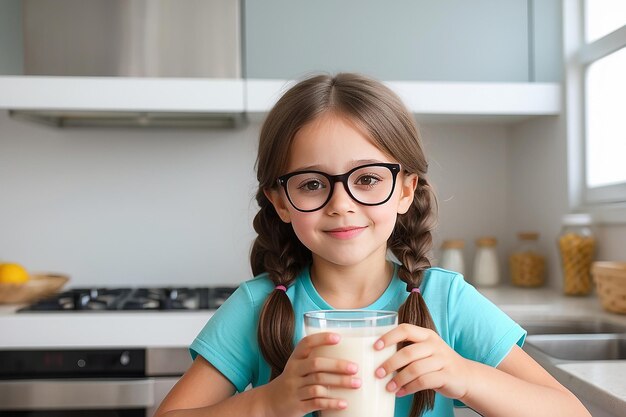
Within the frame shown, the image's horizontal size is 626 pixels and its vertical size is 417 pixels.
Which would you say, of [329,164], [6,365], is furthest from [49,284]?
[329,164]

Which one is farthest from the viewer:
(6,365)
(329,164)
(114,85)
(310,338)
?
(114,85)

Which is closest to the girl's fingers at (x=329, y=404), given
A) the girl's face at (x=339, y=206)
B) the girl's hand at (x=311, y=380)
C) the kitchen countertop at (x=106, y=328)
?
the girl's hand at (x=311, y=380)

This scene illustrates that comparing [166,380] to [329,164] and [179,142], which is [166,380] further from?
[329,164]

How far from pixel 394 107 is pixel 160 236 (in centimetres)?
174

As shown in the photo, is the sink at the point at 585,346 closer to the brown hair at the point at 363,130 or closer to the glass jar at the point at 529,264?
the brown hair at the point at 363,130

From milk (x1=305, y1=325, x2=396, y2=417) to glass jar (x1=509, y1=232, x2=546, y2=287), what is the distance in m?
1.86

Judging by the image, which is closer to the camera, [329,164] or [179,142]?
[329,164]

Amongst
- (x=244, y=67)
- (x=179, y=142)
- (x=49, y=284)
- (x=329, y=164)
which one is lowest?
(x=49, y=284)

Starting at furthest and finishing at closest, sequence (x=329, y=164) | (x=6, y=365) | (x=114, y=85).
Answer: (x=114, y=85), (x=6, y=365), (x=329, y=164)

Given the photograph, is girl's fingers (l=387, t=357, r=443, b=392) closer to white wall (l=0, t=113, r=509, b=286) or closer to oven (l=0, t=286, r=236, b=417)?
oven (l=0, t=286, r=236, b=417)

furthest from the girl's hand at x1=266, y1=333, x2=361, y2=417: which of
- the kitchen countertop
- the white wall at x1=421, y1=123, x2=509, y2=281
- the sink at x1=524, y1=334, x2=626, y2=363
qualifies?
the white wall at x1=421, y1=123, x2=509, y2=281

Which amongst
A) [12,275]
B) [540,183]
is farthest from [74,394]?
[540,183]

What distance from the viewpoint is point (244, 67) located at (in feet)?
7.70

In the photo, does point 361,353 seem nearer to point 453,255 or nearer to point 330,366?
point 330,366
